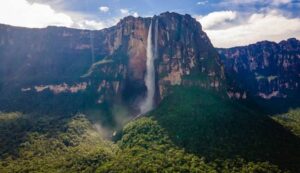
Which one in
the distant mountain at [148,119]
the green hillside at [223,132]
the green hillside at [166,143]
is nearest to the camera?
the green hillside at [166,143]

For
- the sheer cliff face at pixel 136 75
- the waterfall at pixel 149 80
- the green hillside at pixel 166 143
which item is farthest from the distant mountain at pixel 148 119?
the waterfall at pixel 149 80

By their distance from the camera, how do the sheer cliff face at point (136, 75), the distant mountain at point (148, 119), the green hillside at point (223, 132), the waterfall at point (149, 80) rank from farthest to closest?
the waterfall at point (149, 80) → the sheer cliff face at point (136, 75) → the green hillside at point (223, 132) → the distant mountain at point (148, 119)

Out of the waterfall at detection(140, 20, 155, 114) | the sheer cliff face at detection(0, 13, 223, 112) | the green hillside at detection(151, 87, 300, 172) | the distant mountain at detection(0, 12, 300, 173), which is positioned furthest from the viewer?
the waterfall at detection(140, 20, 155, 114)

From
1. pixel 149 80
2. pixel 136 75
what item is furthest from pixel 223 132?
pixel 136 75

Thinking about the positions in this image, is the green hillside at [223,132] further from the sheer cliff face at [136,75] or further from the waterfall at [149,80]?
the waterfall at [149,80]

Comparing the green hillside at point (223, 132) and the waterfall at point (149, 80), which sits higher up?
A: the waterfall at point (149, 80)

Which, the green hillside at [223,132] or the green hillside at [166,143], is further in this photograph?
the green hillside at [223,132]

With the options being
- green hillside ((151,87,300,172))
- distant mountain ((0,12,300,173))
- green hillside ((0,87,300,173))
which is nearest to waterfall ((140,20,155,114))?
distant mountain ((0,12,300,173))

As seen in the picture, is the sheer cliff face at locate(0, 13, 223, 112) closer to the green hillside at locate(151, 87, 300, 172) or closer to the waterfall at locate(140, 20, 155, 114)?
the waterfall at locate(140, 20, 155, 114)

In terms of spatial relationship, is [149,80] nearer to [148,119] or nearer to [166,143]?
[148,119]

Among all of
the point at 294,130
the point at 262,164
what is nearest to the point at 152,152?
the point at 262,164
